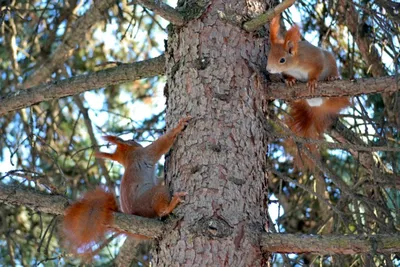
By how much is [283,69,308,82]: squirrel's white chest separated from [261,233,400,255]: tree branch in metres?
1.48

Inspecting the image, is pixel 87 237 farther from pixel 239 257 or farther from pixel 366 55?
pixel 366 55

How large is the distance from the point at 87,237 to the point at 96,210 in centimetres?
10

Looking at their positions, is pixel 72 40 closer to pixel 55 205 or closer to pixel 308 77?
pixel 308 77

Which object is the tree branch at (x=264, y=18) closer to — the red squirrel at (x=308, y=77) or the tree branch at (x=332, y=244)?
the red squirrel at (x=308, y=77)

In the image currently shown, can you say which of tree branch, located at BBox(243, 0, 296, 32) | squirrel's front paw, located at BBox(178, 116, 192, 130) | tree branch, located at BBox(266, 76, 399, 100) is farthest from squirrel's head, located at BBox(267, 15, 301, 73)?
squirrel's front paw, located at BBox(178, 116, 192, 130)

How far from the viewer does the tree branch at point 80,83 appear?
310 centimetres

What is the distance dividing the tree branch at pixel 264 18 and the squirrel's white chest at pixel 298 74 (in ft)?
3.00

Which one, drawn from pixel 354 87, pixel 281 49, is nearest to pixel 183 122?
pixel 354 87

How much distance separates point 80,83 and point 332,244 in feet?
4.26

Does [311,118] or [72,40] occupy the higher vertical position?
[72,40]

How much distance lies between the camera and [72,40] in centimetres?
423

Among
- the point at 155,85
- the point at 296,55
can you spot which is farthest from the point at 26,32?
the point at 296,55

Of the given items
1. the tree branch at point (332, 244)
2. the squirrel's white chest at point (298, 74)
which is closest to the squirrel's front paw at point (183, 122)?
the tree branch at point (332, 244)

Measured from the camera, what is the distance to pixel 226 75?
288 centimetres
